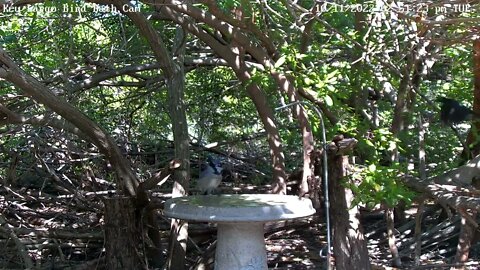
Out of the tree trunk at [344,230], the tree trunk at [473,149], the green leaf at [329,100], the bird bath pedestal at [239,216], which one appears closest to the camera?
the bird bath pedestal at [239,216]

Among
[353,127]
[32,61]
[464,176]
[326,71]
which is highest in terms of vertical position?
[32,61]

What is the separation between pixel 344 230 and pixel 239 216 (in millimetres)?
1312

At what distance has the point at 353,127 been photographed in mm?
5797

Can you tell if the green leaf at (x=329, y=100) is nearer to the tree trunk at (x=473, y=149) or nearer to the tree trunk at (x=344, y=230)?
the tree trunk at (x=344, y=230)

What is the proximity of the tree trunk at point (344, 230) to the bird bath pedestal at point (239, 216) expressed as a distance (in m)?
0.39

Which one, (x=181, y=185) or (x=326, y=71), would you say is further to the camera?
(x=181, y=185)

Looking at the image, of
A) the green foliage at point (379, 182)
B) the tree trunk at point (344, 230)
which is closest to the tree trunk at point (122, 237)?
the tree trunk at point (344, 230)

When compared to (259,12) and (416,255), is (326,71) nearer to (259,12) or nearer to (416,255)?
(259,12)

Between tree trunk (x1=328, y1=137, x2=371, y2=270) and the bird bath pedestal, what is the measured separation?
386 mm

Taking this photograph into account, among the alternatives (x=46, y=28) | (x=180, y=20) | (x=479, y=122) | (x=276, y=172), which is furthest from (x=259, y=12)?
(x=479, y=122)

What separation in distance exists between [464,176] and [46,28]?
Answer: 13.9ft

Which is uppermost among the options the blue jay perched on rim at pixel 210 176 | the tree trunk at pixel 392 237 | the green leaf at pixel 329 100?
the green leaf at pixel 329 100

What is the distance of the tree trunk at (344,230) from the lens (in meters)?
5.94

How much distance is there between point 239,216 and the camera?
511 cm
